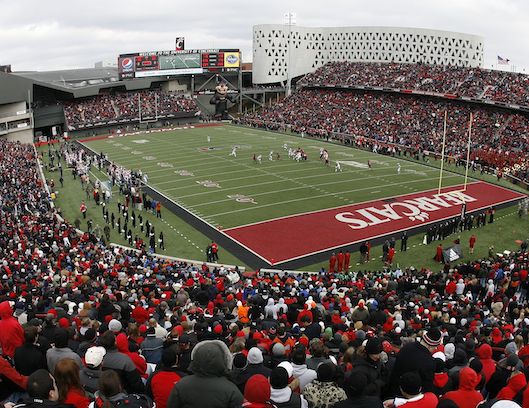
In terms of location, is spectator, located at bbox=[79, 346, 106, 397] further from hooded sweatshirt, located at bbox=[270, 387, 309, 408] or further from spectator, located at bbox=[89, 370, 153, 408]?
hooded sweatshirt, located at bbox=[270, 387, 309, 408]

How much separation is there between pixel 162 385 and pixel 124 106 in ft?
226

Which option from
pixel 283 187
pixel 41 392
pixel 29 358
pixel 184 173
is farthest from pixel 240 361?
pixel 184 173

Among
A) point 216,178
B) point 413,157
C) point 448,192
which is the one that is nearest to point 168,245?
point 216,178

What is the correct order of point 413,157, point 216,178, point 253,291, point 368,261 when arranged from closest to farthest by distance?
point 253,291, point 368,261, point 216,178, point 413,157

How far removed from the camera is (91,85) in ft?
226

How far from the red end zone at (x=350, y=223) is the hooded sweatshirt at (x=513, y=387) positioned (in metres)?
16.4

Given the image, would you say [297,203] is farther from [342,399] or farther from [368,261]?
[342,399]

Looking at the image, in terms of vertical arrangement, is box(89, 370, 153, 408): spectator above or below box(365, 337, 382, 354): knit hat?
above

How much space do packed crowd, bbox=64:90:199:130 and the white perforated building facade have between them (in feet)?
50.5

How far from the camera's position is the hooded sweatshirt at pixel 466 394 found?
17.1ft

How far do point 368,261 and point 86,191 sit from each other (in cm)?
1906

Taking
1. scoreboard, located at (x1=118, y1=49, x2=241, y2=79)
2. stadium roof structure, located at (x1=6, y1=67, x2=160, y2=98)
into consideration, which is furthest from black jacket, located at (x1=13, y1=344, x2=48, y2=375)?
scoreboard, located at (x1=118, y1=49, x2=241, y2=79)

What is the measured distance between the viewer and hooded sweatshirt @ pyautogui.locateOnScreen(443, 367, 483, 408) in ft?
17.1

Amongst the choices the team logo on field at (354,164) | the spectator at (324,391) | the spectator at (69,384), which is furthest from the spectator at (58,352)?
the team logo on field at (354,164)
